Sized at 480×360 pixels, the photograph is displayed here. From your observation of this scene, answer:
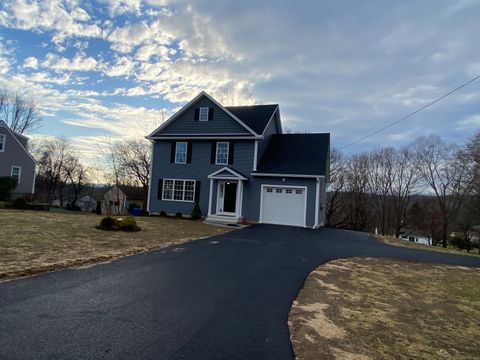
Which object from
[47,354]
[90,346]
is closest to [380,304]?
[90,346]

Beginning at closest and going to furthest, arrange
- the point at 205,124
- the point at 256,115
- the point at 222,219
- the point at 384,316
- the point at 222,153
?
the point at 384,316
the point at 222,219
the point at 222,153
the point at 205,124
the point at 256,115

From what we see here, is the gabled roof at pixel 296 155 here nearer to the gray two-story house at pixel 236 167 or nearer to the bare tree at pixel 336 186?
the gray two-story house at pixel 236 167

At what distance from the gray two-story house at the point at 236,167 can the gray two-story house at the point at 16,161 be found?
1416cm

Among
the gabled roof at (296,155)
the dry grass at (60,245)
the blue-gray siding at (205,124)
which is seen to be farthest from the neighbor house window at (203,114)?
the dry grass at (60,245)

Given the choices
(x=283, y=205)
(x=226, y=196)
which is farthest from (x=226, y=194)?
(x=283, y=205)

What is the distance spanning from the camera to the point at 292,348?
3.44 metres

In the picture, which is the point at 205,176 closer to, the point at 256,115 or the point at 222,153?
the point at 222,153

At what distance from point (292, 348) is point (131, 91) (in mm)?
19437

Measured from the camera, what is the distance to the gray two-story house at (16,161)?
26.1m

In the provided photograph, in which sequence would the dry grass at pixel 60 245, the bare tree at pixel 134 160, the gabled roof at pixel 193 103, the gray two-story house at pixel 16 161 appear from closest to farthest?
the dry grass at pixel 60 245
the gabled roof at pixel 193 103
the gray two-story house at pixel 16 161
the bare tree at pixel 134 160

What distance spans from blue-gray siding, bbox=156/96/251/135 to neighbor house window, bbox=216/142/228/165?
2.65 feet

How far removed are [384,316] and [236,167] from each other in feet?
48.7

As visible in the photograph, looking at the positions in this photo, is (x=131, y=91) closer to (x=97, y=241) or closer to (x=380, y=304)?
(x=97, y=241)

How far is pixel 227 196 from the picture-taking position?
19.4m
